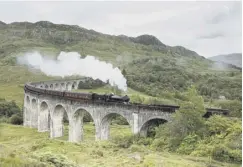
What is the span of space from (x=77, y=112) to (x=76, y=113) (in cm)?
19

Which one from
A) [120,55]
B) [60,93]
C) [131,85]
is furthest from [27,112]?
[120,55]

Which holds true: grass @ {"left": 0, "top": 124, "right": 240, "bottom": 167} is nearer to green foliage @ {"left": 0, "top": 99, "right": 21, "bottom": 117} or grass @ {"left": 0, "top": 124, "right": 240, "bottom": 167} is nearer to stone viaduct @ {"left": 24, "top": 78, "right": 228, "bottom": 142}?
stone viaduct @ {"left": 24, "top": 78, "right": 228, "bottom": 142}

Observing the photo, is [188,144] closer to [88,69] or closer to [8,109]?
[88,69]

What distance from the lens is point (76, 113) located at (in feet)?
159

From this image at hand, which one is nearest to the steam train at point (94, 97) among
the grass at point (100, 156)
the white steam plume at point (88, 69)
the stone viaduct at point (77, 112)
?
the stone viaduct at point (77, 112)

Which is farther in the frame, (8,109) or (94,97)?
(8,109)

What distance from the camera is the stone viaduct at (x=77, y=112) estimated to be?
39000 mm

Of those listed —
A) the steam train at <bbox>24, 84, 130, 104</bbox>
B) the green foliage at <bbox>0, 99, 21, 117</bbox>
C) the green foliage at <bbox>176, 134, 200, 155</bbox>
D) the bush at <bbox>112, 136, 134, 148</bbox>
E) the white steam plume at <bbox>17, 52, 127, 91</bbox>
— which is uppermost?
the white steam plume at <bbox>17, 52, 127, 91</bbox>

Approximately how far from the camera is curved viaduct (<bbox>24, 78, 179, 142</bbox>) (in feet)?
129

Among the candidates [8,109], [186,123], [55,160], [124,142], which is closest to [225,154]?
[186,123]

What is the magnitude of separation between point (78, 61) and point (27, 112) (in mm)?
25390

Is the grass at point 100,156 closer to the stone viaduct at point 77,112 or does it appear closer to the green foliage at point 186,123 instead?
the green foliage at point 186,123

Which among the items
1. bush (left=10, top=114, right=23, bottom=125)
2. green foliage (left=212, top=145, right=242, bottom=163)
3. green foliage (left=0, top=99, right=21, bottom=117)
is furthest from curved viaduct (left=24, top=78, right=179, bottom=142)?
green foliage (left=0, top=99, right=21, bottom=117)

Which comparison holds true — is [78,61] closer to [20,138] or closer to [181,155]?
[20,138]
